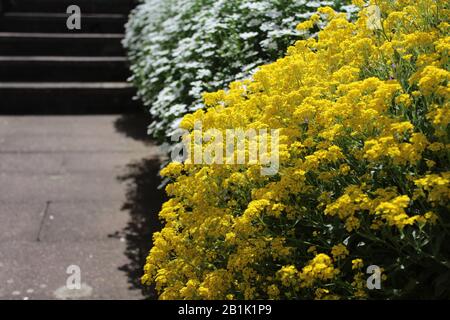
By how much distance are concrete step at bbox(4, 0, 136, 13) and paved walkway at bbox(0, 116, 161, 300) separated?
2.85 m

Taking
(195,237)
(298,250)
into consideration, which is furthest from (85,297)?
(298,250)

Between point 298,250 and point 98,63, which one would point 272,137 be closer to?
point 298,250

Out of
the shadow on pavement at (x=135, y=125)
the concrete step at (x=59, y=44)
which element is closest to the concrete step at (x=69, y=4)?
the concrete step at (x=59, y=44)

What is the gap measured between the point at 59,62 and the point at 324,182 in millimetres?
7430

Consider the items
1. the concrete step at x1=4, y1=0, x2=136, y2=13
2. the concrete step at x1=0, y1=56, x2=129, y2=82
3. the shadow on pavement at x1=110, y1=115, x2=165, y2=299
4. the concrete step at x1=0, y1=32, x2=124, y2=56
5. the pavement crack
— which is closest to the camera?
the shadow on pavement at x1=110, y1=115, x2=165, y2=299

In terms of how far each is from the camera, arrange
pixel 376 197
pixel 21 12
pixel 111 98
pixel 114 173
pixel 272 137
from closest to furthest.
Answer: pixel 376 197 → pixel 272 137 → pixel 114 173 → pixel 111 98 → pixel 21 12

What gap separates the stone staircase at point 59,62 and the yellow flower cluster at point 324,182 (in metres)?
Answer: 6.14

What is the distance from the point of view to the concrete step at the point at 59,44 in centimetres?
984

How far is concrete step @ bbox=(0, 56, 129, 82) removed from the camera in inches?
370

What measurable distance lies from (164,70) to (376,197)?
300 centimetres

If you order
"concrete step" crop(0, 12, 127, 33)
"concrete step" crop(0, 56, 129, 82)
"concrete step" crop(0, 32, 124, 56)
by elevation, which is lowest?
"concrete step" crop(0, 56, 129, 82)

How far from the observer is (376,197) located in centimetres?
259

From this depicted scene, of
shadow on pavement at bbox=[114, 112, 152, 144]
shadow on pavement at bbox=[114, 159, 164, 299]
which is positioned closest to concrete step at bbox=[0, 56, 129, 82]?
shadow on pavement at bbox=[114, 112, 152, 144]

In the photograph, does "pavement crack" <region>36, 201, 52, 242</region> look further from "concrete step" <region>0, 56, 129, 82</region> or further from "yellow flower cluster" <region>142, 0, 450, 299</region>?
"concrete step" <region>0, 56, 129, 82</region>
